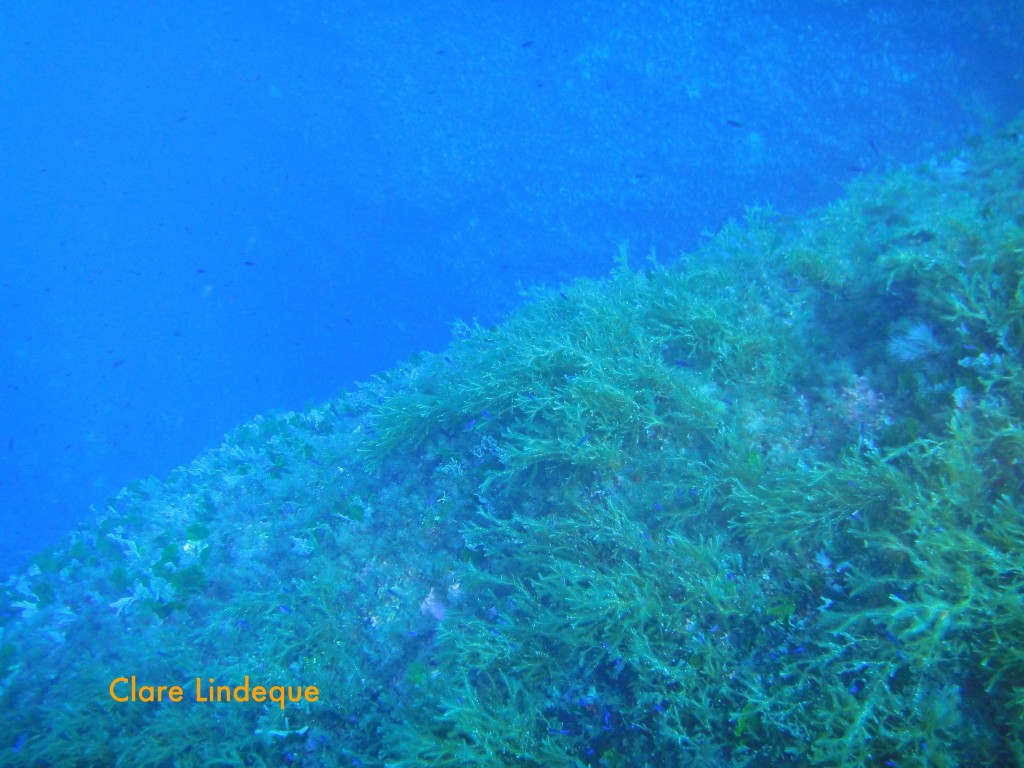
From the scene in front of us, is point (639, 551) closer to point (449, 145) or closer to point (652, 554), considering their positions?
point (652, 554)

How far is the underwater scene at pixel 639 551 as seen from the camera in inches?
107

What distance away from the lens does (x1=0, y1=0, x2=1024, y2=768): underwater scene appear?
271 centimetres

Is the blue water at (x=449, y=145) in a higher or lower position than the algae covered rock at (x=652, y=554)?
higher

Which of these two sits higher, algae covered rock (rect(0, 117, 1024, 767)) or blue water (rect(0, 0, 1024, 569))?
blue water (rect(0, 0, 1024, 569))

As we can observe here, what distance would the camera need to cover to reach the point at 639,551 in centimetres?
344

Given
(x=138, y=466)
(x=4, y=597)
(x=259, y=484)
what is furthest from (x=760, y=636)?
(x=138, y=466)

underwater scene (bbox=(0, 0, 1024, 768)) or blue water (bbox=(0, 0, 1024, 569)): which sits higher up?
Answer: blue water (bbox=(0, 0, 1024, 569))

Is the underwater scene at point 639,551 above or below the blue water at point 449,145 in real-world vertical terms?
below

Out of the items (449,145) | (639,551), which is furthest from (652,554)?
(449,145)

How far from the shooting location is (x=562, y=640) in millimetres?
3350

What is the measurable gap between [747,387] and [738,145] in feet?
26.6

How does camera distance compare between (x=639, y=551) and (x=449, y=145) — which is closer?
(x=639, y=551)

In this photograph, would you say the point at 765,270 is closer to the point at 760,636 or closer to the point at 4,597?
the point at 760,636

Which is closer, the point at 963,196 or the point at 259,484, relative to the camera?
the point at 963,196
